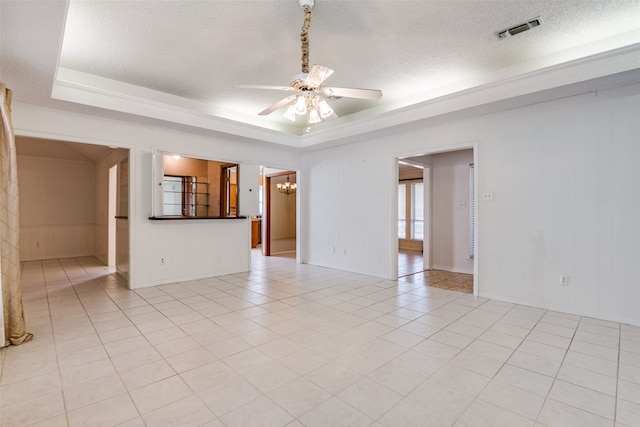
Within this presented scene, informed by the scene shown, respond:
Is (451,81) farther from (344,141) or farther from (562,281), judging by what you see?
(562,281)

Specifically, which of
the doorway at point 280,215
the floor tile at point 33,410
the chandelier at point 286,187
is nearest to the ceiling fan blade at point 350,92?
the floor tile at point 33,410

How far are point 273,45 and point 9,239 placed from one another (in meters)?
3.10

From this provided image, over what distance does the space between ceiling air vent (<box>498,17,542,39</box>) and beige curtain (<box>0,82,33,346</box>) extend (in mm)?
4654

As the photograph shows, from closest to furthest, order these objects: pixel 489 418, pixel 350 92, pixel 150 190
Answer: pixel 489 418
pixel 350 92
pixel 150 190

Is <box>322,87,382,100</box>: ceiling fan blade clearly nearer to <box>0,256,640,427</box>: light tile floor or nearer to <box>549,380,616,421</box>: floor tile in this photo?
<box>0,256,640,427</box>: light tile floor

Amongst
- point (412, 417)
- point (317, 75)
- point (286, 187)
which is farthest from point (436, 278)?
point (286, 187)

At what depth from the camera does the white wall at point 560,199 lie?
325cm

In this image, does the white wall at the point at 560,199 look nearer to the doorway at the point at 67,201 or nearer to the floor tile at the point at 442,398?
the floor tile at the point at 442,398

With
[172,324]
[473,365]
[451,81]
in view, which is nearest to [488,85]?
[451,81]

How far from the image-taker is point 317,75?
257 cm

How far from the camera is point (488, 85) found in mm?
3711

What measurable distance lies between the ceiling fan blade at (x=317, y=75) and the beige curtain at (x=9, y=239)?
103 inches

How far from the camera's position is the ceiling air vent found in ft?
9.38

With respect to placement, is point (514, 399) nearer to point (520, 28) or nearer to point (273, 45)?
point (520, 28)
